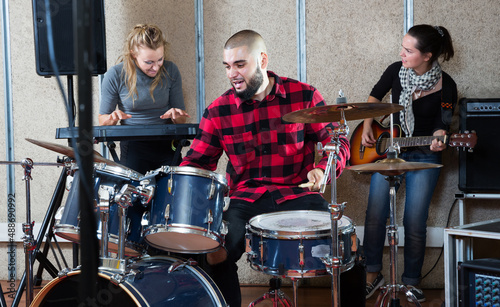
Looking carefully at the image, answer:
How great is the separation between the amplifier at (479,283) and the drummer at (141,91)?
165 cm

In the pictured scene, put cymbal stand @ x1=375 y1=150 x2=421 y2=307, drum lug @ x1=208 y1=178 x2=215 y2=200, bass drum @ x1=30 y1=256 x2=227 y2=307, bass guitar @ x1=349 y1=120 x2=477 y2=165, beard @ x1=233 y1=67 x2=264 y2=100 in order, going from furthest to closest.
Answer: bass guitar @ x1=349 y1=120 x2=477 y2=165
beard @ x1=233 y1=67 x2=264 y2=100
cymbal stand @ x1=375 y1=150 x2=421 y2=307
drum lug @ x1=208 y1=178 x2=215 y2=200
bass drum @ x1=30 y1=256 x2=227 y2=307

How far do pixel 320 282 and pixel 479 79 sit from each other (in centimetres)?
168

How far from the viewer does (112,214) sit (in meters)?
1.84

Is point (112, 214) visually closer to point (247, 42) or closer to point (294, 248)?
point (294, 248)

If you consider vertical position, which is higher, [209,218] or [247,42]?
[247,42]

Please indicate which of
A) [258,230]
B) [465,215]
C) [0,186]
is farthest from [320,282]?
[0,186]

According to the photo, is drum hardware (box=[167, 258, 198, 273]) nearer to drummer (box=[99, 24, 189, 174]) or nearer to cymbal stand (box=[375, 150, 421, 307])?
cymbal stand (box=[375, 150, 421, 307])

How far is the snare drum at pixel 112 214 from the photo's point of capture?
5.99 ft

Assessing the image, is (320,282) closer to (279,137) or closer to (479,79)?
(279,137)

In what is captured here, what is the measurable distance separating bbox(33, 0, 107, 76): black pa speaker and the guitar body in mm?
1584

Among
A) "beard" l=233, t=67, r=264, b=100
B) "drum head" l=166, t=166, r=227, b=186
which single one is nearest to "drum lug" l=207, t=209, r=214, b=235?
"drum head" l=166, t=166, r=227, b=186

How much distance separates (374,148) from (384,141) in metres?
0.07

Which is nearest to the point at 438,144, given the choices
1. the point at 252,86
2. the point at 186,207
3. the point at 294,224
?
the point at 252,86

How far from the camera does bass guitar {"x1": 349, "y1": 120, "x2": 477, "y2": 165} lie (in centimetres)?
283
